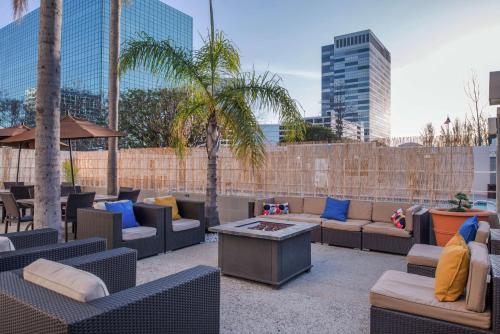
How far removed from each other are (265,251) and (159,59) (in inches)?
163

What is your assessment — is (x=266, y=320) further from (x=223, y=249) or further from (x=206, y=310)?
(x=223, y=249)

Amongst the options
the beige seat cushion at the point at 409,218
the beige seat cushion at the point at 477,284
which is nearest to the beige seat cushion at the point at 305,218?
the beige seat cushion at the point at 409,218

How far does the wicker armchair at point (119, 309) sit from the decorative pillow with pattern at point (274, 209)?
14.4 ft

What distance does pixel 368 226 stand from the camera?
18.1ft

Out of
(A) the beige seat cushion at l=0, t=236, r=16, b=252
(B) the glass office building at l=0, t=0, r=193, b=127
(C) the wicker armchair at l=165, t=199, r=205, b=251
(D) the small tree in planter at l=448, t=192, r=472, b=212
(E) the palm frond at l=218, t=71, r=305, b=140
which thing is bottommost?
(C) the wicker armchair at l=165, t=199, r=205, b=251

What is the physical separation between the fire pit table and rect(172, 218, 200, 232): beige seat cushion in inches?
54.7

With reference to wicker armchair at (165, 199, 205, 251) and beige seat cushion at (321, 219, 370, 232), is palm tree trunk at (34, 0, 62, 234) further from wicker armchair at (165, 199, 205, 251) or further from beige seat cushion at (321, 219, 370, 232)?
beige seat cushion at (321, 219, 370, 232)

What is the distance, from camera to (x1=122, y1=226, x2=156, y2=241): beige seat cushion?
15.9ft

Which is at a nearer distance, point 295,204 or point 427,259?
point 427,259

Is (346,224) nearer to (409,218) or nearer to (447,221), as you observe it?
(409,218)

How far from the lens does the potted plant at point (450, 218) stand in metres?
4.93

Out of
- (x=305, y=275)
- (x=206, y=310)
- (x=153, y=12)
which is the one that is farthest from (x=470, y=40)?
(x=153, y=12)

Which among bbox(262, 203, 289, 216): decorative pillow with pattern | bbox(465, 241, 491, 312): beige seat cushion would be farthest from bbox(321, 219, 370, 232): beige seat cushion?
bbox(465, 241, 491, 312): beige seat cushion

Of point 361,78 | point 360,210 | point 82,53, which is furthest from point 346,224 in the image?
point 361,78
